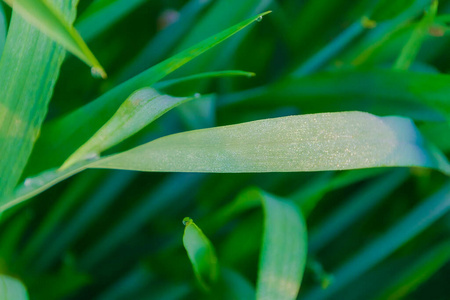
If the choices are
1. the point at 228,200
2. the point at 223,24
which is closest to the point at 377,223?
the point at 228,200

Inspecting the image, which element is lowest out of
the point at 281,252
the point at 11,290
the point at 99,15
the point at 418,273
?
the point at 418,273

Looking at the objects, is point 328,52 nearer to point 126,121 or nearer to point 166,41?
point 166,41

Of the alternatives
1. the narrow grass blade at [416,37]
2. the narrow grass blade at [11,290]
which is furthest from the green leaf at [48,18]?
the narrow grass blade at [416,37]

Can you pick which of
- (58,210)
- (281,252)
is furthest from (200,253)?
(58,210)

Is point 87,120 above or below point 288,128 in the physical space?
above

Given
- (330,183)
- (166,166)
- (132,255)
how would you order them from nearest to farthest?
1. (166,166)
2. (330,183)
3. (132,255)

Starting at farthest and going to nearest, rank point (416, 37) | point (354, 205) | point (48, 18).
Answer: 1. point (354, 205)
2. point (416, 37)
3. point (48, 18)

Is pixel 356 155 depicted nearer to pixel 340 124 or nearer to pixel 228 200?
pixel 340 124
